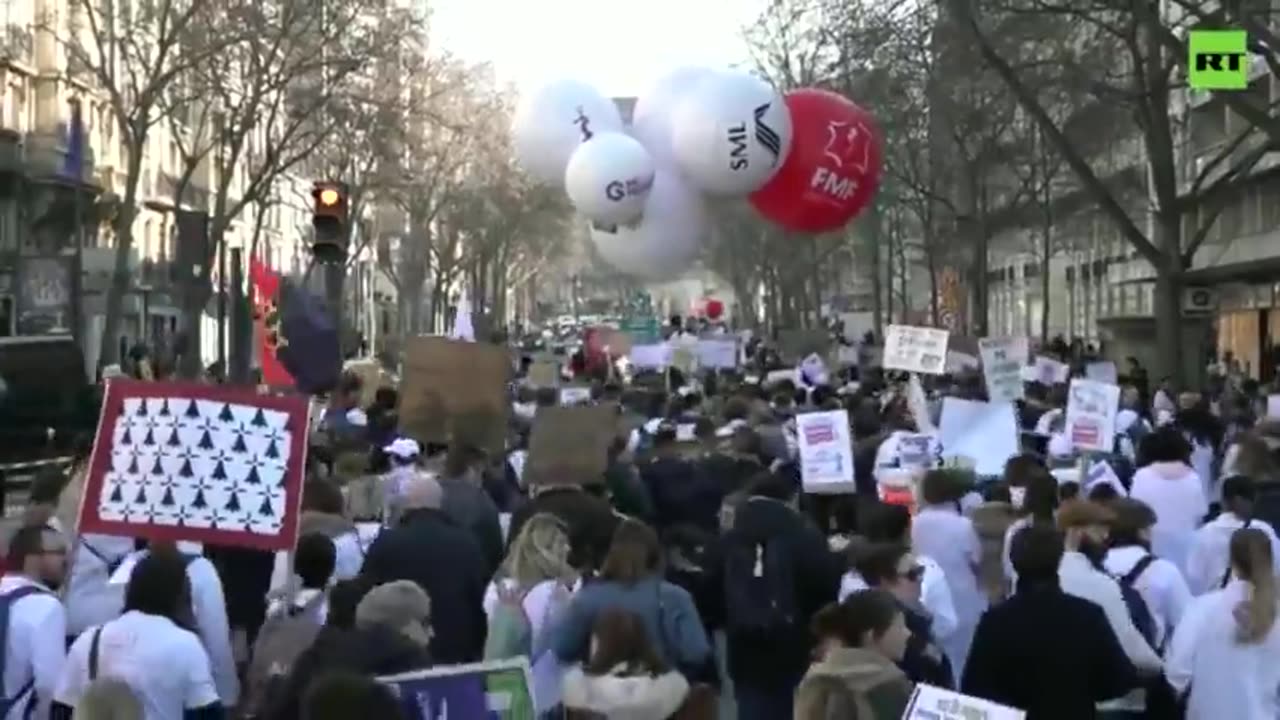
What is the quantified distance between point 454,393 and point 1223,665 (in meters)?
7.69

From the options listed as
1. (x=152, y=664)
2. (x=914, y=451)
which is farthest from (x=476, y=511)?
(x=152, y=664)

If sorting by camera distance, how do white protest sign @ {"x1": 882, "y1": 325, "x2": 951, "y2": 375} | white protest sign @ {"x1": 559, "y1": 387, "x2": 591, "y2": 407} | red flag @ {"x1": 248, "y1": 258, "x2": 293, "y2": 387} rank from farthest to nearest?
white protest sign @ {"x1": 559, "y1": 387, "x2": 591, "y2": 407}, white protest sign @ {"x1": 882, "y1": 325, "x2": 951, "y2": 375}, red flag @ {"x1": 248, "y1": 258, "x2": 293, "y2": 387}

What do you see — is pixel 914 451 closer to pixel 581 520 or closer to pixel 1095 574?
pixel 581 520

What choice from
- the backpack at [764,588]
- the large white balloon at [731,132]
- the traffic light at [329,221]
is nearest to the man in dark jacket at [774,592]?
the backpack at [764,588]

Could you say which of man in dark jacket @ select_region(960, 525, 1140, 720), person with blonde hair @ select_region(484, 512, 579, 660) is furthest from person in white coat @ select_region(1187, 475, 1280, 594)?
person with blonde hair @ select_region(484, 512, 579, 660)

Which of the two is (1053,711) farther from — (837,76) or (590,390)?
(837,76)

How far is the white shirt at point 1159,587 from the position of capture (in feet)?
29.5

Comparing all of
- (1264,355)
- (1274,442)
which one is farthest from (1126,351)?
(1274,442)

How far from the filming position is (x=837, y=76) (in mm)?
33750

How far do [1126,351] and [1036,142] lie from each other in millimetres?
5602

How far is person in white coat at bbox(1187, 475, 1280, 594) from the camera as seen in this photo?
10.2m

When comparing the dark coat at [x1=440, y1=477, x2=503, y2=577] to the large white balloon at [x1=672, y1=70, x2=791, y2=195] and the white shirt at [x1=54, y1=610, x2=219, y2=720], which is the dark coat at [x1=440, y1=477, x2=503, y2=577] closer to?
the white shirt at [x1=54, y1=610, x2=219, y2=720]

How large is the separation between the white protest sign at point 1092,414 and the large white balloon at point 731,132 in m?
3.96

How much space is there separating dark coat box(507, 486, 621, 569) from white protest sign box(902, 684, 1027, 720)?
3379 millimetres
